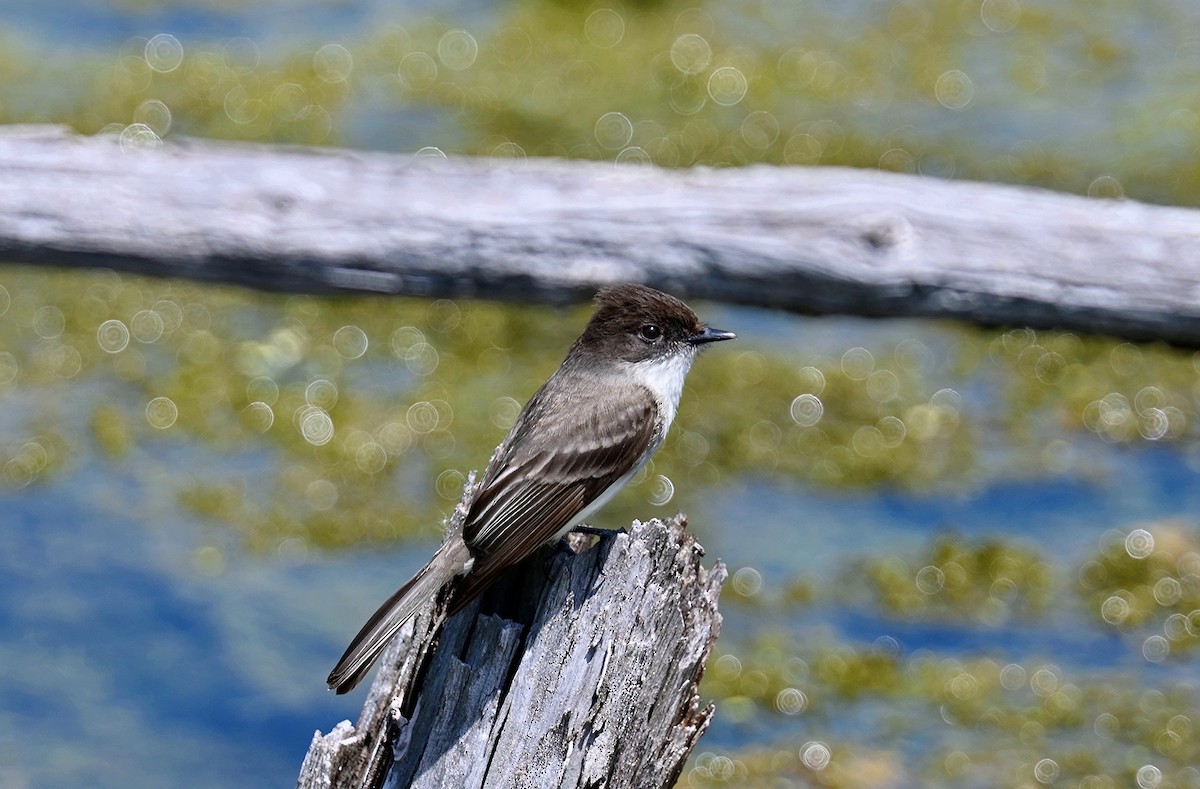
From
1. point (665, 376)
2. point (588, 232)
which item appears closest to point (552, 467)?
point (665, 376)

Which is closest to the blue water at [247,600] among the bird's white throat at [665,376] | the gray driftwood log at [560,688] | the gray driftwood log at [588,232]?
the gray driftwood log at [588,232]

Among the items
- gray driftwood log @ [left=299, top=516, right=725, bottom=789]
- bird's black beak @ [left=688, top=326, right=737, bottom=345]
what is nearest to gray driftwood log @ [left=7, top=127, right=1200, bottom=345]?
bird's black beak @ [left=688, top=326, right=737, bottom=345]

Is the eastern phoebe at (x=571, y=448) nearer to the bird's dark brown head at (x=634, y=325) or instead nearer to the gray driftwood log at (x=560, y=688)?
the bird's dark brown head at (x=634, y=325)

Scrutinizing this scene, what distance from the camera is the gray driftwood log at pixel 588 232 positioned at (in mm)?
6219

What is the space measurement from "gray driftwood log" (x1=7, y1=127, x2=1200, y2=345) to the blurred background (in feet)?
1.74

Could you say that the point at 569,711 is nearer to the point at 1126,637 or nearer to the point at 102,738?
the point at 102,738

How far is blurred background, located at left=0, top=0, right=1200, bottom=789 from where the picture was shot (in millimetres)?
6961

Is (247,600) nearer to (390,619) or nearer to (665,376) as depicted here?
(665,376)

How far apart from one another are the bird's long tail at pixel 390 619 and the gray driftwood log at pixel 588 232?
2693 mm

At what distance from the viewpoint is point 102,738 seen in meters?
6.91

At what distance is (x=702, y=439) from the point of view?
29.8ft

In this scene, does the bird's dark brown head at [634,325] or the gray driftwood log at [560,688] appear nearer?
the gray driftwood log at [560,688]

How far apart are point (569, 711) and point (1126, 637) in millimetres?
4758

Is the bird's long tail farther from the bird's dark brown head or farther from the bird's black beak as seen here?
the bird's black beak
